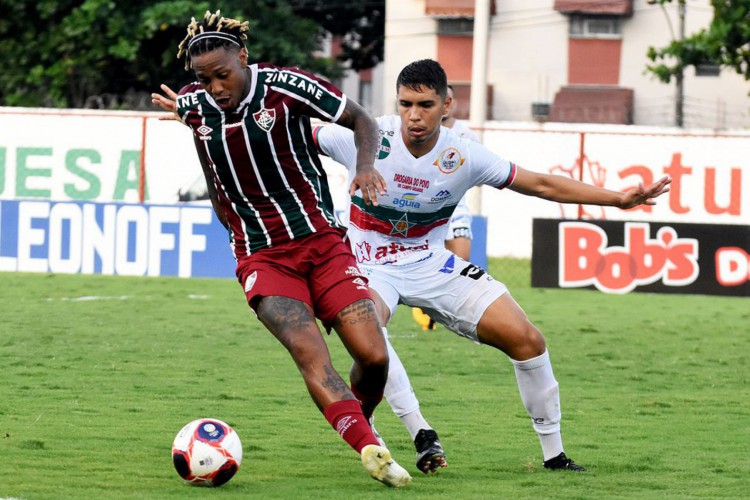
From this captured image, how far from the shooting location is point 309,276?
20.9 feet

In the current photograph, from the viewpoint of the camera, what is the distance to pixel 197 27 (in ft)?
20.4

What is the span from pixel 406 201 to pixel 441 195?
175 mm

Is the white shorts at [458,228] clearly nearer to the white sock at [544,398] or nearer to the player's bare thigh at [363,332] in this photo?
the white sock at [544,398]

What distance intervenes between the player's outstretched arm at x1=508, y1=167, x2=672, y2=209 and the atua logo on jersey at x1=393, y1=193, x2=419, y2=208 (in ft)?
1.63

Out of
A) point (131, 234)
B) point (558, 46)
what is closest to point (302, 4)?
point (558, 46)

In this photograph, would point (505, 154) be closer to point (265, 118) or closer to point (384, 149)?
point (384, 149)

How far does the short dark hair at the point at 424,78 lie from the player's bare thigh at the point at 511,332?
3.51 feet

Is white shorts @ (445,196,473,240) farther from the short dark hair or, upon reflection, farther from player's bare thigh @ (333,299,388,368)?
player's bare thigh @ (333,299,388,368)

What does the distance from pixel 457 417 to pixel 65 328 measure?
5.56m

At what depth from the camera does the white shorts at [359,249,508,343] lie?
269 inches

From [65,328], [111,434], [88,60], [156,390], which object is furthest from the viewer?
[88,60]

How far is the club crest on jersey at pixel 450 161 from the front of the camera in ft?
22.9

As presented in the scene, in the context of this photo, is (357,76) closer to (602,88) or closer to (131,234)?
(602,88)

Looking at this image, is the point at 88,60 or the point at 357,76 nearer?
the point at 88,60
